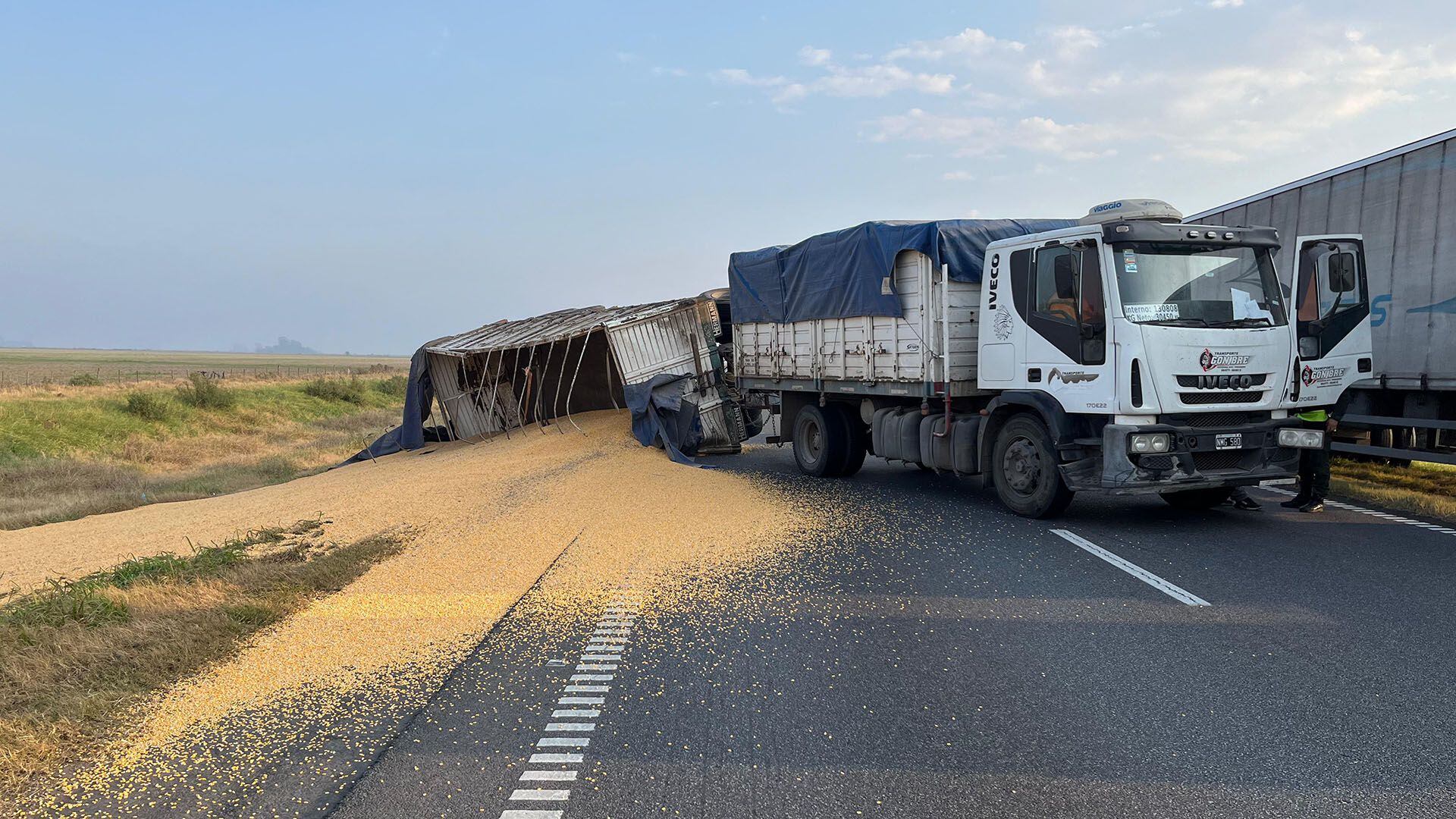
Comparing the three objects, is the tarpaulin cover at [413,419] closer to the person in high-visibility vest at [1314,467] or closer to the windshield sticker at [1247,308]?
the windshield sticker at [1247,308]

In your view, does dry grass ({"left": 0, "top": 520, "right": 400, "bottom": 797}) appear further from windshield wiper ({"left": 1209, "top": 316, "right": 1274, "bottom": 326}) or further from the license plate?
windshield wiper ({"left": 1209, "top": 316, "right": 1274, "bottom": 326})

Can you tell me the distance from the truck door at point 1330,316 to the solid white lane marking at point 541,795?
25.5 feet

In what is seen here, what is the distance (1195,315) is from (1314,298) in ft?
5.27

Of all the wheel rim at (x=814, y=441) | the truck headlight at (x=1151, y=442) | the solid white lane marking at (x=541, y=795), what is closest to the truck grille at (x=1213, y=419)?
the truck headlight at (x=1151, y=442)

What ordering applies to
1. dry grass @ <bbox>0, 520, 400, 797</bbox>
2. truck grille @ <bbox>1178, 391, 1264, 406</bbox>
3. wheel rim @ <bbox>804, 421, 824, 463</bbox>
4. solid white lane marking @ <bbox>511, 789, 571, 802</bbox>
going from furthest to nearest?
wheel rim @ <bbox>804, 421, 824, 463</bbox>, truck grille @ <bbox>1178, 391, 1264, 406</bbox>, dry grass @ <bbox>0, 520, 400, 797</bbox>, solid white lane marking @ <bbox>511, 789, 571, 802</bbox>

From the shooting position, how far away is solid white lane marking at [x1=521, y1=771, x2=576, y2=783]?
3605mm

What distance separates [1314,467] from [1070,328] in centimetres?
282

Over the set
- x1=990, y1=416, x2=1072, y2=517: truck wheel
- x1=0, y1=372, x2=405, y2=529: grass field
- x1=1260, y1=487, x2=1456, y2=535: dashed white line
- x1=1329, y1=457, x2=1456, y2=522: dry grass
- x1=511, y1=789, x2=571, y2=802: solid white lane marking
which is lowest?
x1=0, y1=372, x2=405, y2=529: grass field

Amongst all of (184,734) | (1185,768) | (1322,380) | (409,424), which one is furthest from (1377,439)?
(409,424)

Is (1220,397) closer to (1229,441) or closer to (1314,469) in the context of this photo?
(1229,441)

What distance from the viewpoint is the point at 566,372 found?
64.2 feet

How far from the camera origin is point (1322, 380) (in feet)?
27.3

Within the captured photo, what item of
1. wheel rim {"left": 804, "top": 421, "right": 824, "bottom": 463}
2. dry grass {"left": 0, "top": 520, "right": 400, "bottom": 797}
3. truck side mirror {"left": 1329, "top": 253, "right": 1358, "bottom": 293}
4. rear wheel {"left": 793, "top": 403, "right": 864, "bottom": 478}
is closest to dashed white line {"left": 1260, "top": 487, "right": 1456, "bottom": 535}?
truck side mirror {"left": 1329, "top": 253, "right": 1358, "bottom": 293}

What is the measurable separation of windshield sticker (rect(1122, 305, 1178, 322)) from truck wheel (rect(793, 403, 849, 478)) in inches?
196
